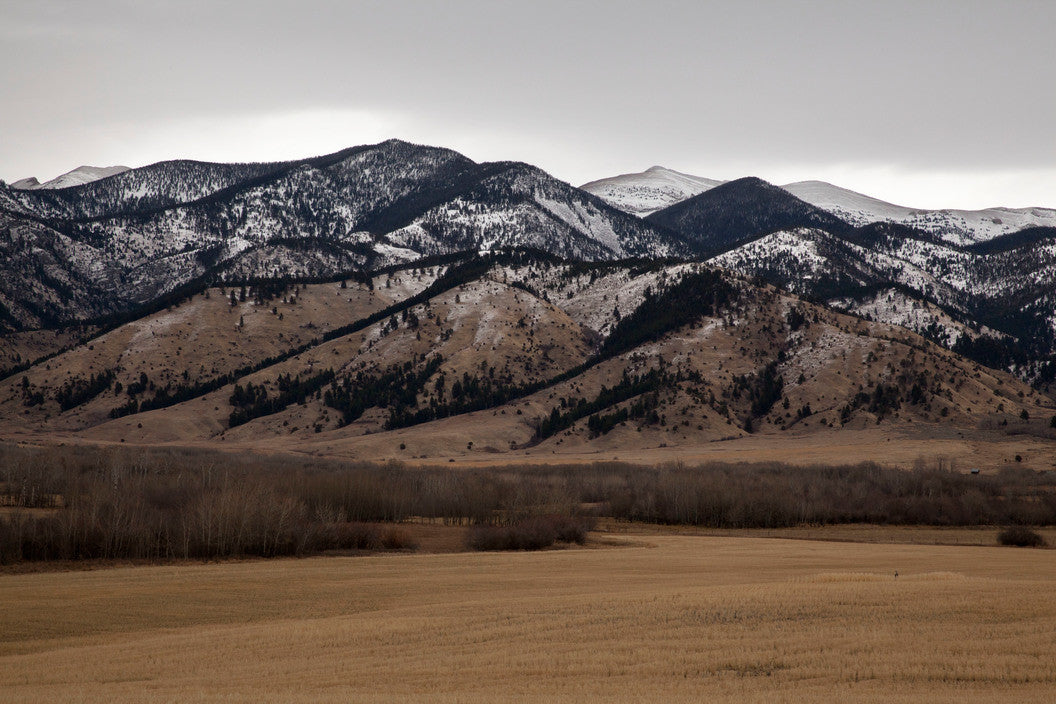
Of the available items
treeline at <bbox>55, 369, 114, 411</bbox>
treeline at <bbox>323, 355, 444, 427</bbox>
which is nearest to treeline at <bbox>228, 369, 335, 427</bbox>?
treeline at <bbox>323, 355, 444, 427</bbox>

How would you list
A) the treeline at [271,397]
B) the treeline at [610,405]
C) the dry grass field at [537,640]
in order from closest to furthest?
the dry grass field at [537,640], the treeline at [610,405], the treeline at [271,397]

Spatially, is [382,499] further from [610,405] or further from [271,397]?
[271,397]

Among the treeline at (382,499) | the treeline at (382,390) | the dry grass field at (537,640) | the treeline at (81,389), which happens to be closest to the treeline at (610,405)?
the treeline at (382,390)

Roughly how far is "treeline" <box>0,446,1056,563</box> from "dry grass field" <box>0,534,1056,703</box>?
1539 centimetres

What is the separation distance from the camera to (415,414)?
570 feet

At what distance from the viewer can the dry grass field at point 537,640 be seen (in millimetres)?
22797

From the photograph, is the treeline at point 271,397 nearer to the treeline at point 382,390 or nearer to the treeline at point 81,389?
the treeline at point 382,390

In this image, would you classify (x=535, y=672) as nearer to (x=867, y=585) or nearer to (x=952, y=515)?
(x=867, y=585)

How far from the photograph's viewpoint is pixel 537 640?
95.3 ft

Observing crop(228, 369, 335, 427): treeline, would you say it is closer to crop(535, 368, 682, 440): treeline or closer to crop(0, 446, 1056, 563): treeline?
crop(535, 368, 682, 440): treeline

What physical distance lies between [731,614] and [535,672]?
28.3 feet

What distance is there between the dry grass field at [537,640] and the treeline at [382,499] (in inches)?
606

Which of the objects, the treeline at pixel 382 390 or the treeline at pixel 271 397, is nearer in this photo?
the treeline at pixel 271 397

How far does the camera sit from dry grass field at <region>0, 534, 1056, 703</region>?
2280 cm
